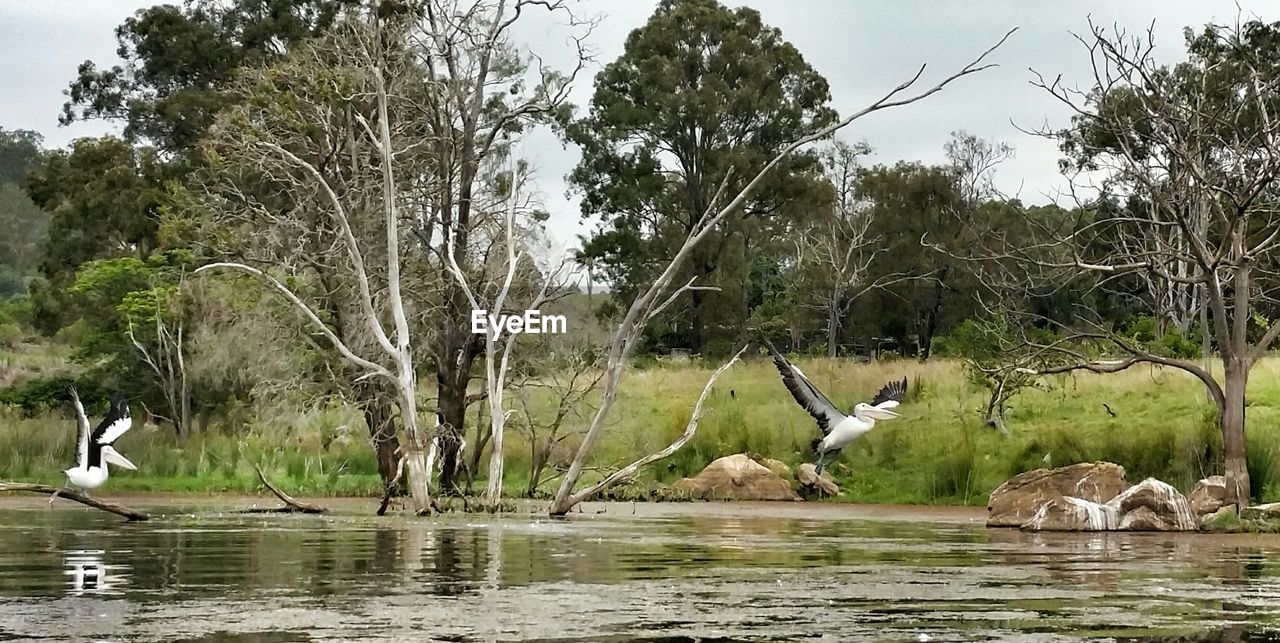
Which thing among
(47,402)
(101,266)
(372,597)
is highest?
(101,266)

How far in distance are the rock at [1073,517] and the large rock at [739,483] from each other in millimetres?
7477

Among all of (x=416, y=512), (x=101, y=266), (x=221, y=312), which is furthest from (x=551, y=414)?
(x=101, y=266)

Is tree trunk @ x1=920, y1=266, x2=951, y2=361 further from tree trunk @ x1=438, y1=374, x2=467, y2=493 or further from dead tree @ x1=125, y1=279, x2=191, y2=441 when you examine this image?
tree trunk @ x1=438, y1=374, x2=467, y2=493

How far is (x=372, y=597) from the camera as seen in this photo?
11.9 metres

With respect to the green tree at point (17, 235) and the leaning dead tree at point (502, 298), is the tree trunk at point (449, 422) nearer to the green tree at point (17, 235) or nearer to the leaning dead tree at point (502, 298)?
the leaning dead tree at point (502, 298)

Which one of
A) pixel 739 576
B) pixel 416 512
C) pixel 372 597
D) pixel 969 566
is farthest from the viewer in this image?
pixel 416 512

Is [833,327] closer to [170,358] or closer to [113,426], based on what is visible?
[170,358]

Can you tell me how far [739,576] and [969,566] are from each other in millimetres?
2520

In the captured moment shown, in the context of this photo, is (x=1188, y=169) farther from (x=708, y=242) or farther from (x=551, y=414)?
(x=708, y=242)

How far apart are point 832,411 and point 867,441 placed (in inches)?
161

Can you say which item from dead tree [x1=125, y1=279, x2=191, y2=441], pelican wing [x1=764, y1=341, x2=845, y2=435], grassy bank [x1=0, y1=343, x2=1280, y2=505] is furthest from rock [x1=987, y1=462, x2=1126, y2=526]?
dead tree [x1=125, y1=279, x2=191, y2=441]

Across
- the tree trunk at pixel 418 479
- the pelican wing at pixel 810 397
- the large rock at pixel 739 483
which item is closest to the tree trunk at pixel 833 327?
the large rock at pixel 739 483

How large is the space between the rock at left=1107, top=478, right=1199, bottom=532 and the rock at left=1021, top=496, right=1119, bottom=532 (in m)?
0.18

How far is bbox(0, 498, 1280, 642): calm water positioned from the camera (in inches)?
398
